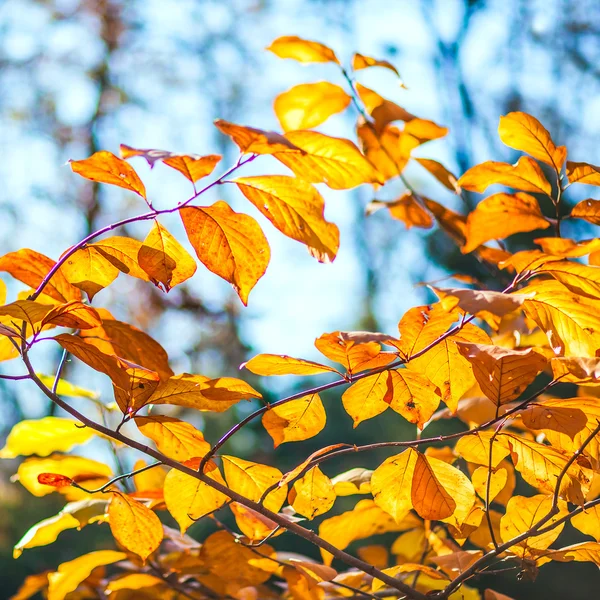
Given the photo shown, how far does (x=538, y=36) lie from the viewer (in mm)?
5312

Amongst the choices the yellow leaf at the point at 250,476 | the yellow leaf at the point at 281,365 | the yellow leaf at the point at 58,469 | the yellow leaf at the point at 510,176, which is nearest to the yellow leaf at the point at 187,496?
the yellow leaf at the point at 250,476

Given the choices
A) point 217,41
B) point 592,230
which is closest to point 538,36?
point 592,230

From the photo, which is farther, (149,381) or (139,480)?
(139,480)

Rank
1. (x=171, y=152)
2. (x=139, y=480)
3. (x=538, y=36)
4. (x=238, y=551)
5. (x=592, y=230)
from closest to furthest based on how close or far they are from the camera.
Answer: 1. (x=171, y=152)
2. (x=238, y=551)
3. (x=139, y=480)
4. (x=592, y=230)
5. (x=538, y=36)

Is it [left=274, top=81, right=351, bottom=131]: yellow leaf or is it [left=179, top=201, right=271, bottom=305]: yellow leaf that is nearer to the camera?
[left=179, top=201, right=271, bottom=305]: yellow leaf

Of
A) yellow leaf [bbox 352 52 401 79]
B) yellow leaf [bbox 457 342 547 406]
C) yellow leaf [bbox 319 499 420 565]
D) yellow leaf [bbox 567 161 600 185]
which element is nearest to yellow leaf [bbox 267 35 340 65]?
yellow leaf [bbox 352 52 401 79]

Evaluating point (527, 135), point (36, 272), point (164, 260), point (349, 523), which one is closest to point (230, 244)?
point (164, 260)

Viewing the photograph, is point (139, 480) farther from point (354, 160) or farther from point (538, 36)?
point (538, 36)

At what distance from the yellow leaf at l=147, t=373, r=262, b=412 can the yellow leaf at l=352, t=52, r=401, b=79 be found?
1.18 ft

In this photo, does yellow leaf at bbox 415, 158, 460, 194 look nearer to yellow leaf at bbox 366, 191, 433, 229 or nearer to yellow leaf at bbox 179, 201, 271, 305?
yellow leaf at bbox 366, 191, 433, 229

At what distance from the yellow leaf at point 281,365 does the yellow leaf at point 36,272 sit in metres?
0.17

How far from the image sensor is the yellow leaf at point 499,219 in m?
0.55

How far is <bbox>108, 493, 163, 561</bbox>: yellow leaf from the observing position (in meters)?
0.51

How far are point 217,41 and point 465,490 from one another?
6752 millimetres
